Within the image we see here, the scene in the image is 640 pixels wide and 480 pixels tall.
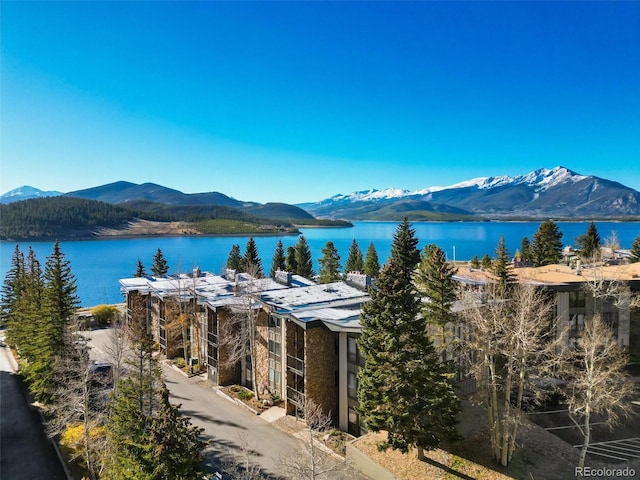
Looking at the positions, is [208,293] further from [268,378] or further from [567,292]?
[567,292]

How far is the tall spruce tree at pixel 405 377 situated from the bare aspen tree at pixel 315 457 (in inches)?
138

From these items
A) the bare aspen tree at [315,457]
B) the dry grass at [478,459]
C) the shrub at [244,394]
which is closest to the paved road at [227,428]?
the bare aspen tree at [315,457]

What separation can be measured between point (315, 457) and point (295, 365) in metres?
6.11

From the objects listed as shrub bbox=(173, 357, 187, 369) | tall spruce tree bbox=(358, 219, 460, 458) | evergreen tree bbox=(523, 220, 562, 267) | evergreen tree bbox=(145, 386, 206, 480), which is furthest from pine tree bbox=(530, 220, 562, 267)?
evergreen tree bbox=(145, 386, 206, 480)

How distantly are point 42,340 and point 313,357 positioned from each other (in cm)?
2049

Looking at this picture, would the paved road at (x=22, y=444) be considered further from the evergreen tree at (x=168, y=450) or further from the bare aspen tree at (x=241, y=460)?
the evergreen tree at (x=168, y=450)

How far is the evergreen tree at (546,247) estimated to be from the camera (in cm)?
5200

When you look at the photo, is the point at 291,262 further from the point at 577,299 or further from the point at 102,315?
the point at 577,299

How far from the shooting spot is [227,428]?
25609mm

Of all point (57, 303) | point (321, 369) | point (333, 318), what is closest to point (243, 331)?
point (321, 369)

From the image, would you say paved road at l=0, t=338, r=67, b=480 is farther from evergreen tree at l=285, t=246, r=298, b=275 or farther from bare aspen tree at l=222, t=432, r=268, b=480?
evergreen tree at l=285, t=246, r=298, b=275

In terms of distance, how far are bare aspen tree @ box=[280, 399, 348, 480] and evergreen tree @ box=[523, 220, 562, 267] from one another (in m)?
40.3

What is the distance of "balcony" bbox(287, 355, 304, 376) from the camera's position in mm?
25027

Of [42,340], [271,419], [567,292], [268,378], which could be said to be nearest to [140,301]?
Answer: [42,340]
